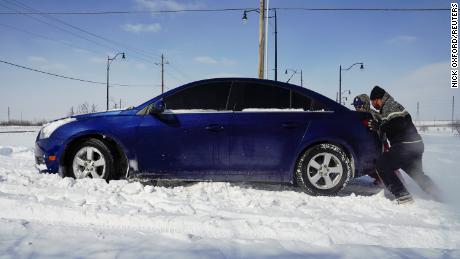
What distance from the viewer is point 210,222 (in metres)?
3.14

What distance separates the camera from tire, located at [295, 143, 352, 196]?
4.36 meters

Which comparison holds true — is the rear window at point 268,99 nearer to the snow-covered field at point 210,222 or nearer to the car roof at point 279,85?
the car roof at point 279,85

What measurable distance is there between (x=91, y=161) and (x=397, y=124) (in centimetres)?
399

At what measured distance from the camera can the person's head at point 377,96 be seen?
4426mm

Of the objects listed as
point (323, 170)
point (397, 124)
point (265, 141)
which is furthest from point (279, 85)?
point (397, 124)

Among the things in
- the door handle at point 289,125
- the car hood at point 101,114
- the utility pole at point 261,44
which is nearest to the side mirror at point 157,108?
the car hood at point 101,114

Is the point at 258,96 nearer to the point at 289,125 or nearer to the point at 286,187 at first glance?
the point at 289,125

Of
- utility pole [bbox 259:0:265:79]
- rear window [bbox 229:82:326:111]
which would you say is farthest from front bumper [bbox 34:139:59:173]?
utility pole [bbox 259:0:265:79]

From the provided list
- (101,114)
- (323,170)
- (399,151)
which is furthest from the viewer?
(101,114)

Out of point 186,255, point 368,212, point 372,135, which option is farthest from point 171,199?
point 372,135

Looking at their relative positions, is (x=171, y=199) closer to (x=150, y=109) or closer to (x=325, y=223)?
(x=150, y=109)

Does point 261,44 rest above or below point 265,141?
above

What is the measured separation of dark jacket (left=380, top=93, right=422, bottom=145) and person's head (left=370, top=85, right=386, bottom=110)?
115mm

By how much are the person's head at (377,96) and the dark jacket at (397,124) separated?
115 mm
